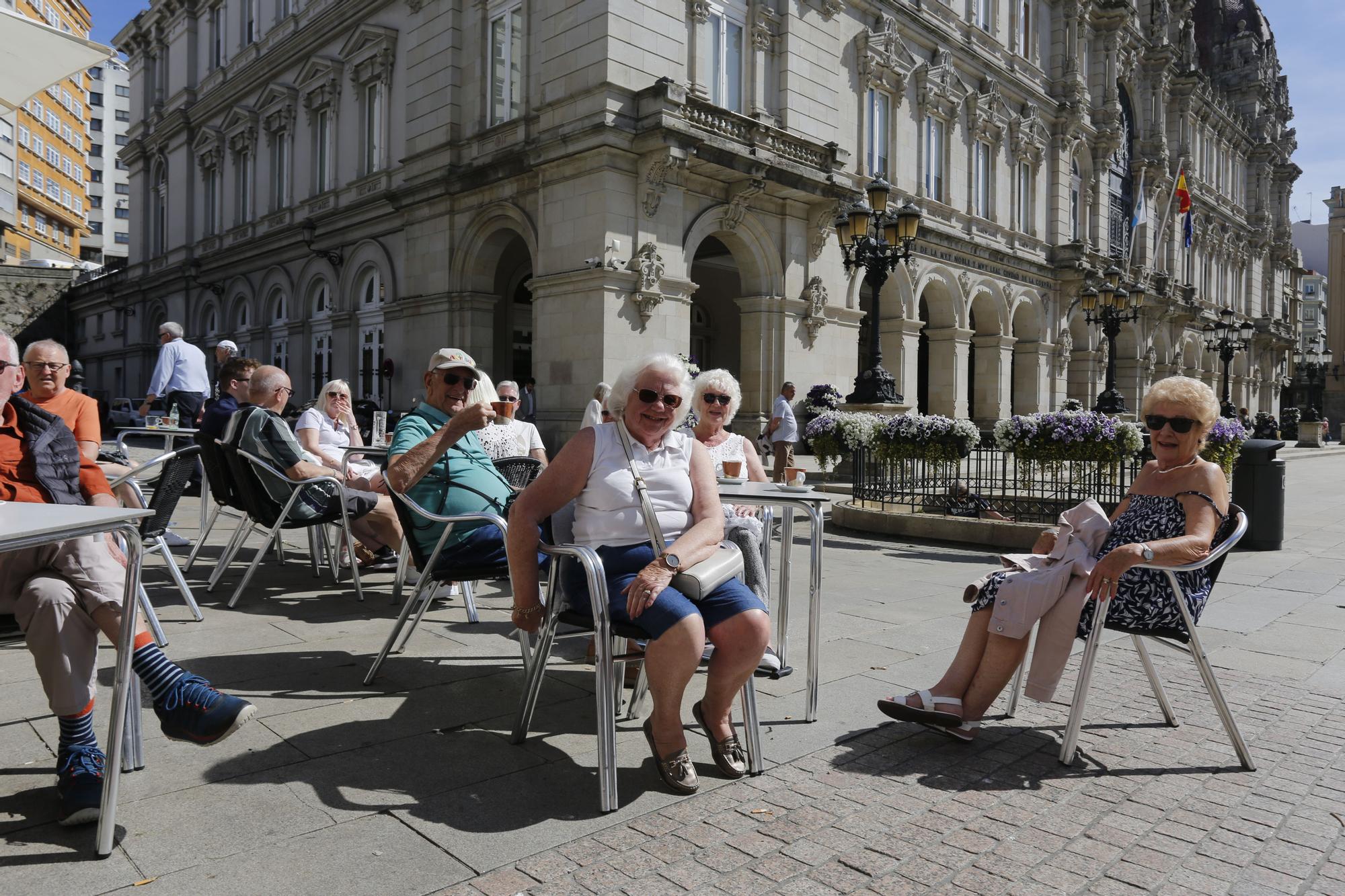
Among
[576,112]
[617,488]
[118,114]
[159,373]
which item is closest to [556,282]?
[576,112]

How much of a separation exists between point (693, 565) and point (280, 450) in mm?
3601

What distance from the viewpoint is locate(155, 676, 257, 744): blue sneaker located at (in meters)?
2.83

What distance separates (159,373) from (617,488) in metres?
9.46

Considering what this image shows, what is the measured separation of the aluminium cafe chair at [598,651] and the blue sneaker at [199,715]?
105 cm

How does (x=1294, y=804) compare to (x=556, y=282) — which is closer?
(x=1294, y=804)

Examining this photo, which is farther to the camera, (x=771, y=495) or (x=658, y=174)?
(x=658, y=174)

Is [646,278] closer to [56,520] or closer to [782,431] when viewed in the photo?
[782,431]

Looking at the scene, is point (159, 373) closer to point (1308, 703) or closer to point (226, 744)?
point (226, 744)

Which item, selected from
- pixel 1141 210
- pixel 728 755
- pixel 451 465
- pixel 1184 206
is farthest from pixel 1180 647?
pixel 1184 206

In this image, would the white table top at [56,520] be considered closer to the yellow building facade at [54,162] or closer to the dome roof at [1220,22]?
the yellow building facade at [54,162]

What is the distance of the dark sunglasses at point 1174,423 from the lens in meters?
3.78

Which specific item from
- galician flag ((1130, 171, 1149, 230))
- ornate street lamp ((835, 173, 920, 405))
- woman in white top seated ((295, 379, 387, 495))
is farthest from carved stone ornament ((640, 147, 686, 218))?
galician flag ((1130, 171, 1149, 230))

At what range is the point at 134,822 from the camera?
2785mm

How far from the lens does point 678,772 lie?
315 cm
